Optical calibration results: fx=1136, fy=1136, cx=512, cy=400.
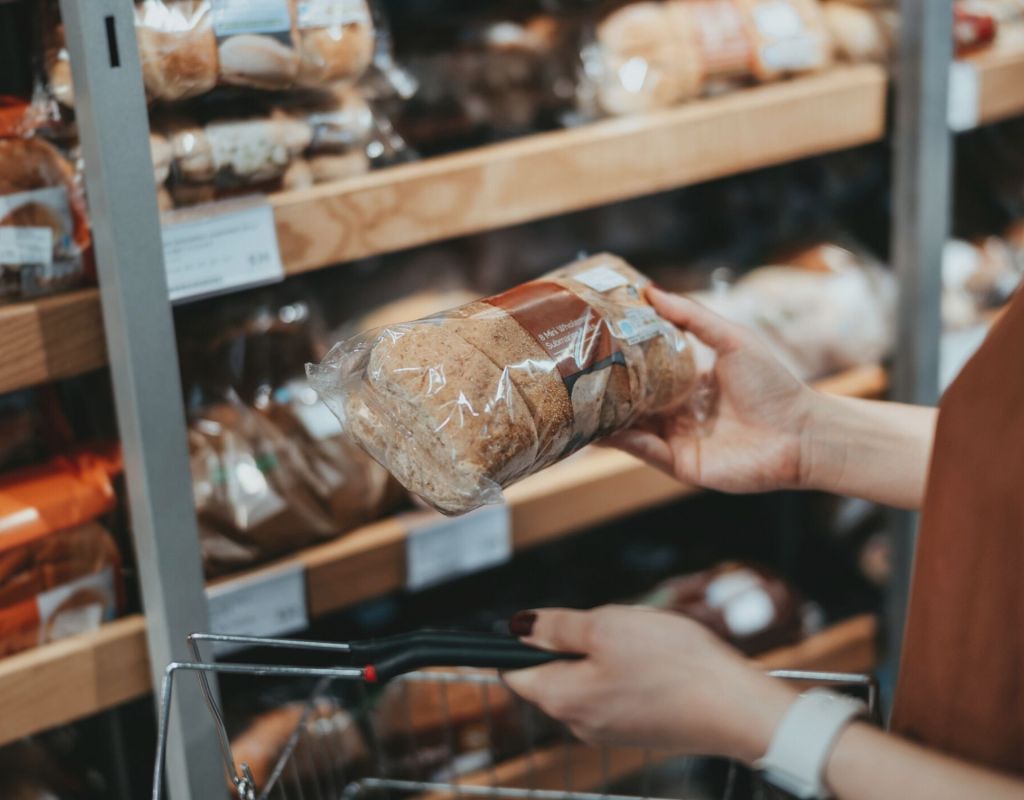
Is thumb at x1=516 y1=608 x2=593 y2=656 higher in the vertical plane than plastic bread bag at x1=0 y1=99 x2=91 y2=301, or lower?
lower

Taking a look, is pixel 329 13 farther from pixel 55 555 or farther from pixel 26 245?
pixel 55 555

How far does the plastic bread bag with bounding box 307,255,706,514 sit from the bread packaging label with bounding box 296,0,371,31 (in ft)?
1.42

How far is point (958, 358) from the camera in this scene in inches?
70.5

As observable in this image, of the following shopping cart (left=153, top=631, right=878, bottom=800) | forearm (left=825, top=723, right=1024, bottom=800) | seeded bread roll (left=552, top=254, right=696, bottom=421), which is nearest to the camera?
forearm (left=825, top=723, right=1024, bottom=800)

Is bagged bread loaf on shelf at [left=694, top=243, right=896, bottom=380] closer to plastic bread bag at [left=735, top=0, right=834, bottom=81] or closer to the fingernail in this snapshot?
plastic bread bag at [left=735, top=0, right=834, bottom=81]

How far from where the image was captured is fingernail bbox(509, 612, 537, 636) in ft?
2.80

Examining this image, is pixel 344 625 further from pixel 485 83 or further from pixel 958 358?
pixel 958 358

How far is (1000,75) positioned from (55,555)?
57.9 inches

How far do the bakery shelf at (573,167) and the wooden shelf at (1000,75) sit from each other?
0.17m

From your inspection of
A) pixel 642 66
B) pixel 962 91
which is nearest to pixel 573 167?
pixel 642 66

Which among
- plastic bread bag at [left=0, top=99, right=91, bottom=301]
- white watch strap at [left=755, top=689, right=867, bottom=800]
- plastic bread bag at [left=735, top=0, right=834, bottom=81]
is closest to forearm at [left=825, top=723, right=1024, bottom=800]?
white watch strap at [left=755, top=689, right=867, bottom=800]

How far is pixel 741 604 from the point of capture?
173cm

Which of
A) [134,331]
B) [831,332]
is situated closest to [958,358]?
[831,332]

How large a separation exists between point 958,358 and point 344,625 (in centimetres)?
104
